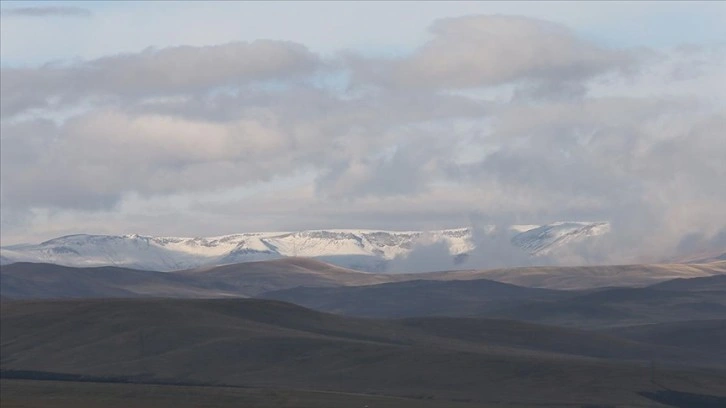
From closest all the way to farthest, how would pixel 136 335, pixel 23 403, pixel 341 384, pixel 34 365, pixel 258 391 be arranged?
pixel 23 403
pixel 258 391
pixel 341 384
pixel 34 365
pixel 136 335

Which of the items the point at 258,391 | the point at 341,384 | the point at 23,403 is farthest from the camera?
the point at 341,384

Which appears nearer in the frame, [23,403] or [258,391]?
[23,403]

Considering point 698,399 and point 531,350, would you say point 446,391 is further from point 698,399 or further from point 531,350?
point 531,350

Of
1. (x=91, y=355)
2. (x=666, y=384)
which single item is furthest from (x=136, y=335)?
(x=666, y=384)

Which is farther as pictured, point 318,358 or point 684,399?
point 318,358

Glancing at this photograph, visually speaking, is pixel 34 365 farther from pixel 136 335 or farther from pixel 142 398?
pixel 142 398

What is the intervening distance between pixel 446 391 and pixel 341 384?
11.2 meters

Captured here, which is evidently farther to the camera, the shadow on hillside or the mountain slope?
the mountain slope

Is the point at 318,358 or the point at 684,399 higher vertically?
the point at 318,358

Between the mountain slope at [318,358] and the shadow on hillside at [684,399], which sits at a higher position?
the mountain slope at [318,358]

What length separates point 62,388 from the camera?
13462cm

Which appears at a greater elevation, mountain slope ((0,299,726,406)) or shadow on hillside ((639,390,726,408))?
mountain slope ((0,299,726,406))

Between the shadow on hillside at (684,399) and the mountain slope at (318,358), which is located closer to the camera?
the shadow on hillside at (684,399)

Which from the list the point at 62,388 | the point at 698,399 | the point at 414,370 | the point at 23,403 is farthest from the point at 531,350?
the point at 23,403
